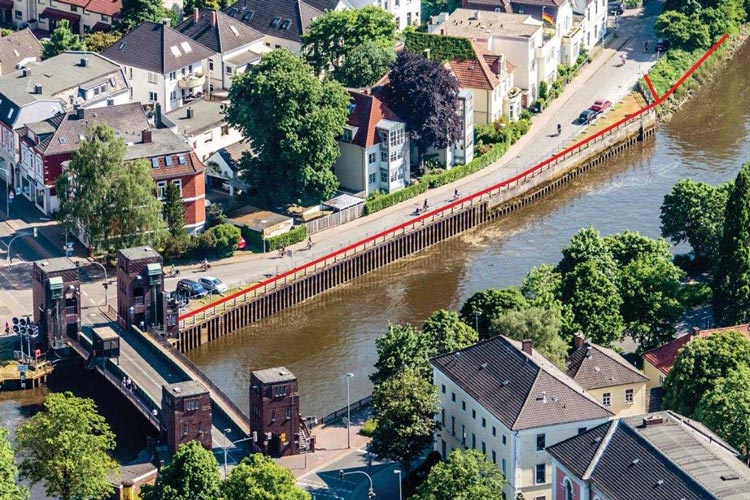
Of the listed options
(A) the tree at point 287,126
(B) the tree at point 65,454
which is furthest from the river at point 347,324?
(A) the tree at point 287,126

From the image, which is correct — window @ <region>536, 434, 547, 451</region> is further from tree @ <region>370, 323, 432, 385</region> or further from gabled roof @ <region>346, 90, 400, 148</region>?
gabled roof @ <region>346, 90, 400, 148</region>

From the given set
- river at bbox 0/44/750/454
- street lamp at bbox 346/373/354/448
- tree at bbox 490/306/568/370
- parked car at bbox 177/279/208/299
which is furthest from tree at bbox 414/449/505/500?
parked car at bbox 177/279/208/299

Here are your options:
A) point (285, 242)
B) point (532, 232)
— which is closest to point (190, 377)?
point (285, 242)

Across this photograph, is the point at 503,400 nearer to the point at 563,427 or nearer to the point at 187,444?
the point at 563,427

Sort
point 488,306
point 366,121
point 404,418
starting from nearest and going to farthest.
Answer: point 404,418 < point 488,306 < point 366,121

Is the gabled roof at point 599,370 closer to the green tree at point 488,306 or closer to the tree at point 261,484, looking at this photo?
the green tree at point 488,306

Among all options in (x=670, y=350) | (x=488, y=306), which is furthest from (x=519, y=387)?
(x=670, y=350)

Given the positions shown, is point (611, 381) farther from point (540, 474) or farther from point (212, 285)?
point (212, 285)
